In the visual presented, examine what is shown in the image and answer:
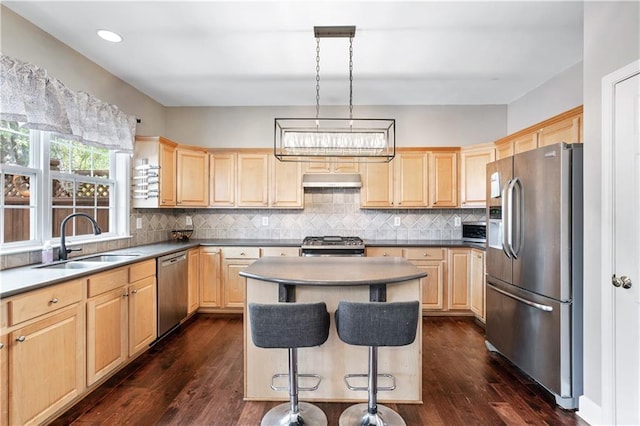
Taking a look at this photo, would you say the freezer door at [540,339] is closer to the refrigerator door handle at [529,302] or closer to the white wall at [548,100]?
the refrigerator door handle at [529,302]

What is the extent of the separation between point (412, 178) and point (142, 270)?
10.9 ft

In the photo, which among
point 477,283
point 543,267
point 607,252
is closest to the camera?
point 607,252

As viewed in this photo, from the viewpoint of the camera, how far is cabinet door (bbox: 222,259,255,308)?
13.0 feet

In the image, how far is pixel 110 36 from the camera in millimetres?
2662

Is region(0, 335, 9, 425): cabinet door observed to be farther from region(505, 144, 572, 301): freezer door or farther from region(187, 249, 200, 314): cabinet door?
region(505, 144, 572, 301): freezer door

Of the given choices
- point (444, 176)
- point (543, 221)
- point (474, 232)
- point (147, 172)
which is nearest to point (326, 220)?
point (444, 176)

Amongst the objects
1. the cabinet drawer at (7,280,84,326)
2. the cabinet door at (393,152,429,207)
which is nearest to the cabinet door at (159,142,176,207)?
the cabinet drawer at (7,280,84,326)

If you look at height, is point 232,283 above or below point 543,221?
below

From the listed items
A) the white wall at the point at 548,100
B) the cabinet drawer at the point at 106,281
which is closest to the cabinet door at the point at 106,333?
the cabinet drawer at the point at 106,281

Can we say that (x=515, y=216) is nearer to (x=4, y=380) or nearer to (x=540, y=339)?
(x=540, y=339)

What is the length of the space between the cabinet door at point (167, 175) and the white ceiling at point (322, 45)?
77 centimetres

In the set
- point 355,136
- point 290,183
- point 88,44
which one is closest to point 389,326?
point 355,136

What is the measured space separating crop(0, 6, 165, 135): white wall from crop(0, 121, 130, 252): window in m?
0.54

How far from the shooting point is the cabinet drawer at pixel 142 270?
8.89 feet
